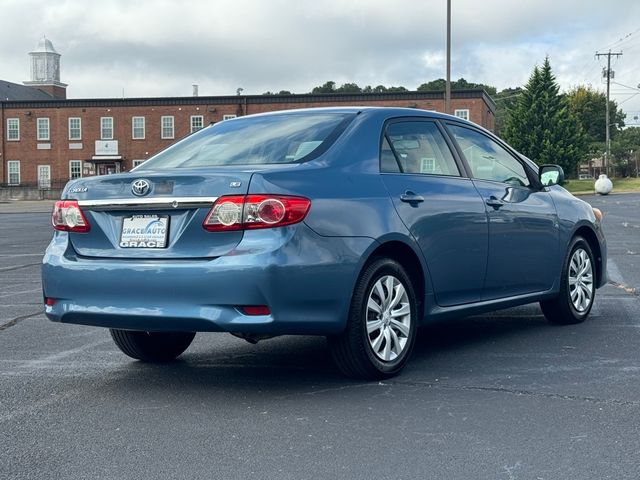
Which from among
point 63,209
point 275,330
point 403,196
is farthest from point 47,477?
point 403,196

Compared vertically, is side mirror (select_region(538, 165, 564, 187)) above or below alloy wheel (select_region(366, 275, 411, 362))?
above

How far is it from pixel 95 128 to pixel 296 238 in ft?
211

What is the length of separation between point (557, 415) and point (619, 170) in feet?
303

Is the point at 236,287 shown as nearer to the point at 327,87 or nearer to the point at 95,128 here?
the point at 95,128

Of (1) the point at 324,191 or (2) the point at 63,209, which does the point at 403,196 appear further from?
(2) the point at 63,209

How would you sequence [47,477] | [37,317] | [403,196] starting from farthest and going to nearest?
[37,317] → [403,196] → [47,477]

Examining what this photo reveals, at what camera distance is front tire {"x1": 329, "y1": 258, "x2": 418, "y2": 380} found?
5441 mm

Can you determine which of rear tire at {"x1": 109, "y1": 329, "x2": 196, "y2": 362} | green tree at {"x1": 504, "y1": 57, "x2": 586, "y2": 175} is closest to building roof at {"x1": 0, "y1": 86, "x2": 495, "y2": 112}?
green tree at {"x1": 504, "y1": 57, "x2": 586, "y2": 175}

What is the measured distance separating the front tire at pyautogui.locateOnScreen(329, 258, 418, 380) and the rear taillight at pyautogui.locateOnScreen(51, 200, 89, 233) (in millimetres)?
1628

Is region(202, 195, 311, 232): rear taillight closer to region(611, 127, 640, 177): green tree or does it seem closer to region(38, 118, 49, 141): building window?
region(38, 118, 49, 141): building window

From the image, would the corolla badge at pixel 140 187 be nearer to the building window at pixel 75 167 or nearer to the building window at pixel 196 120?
the building window at pixel 196 120

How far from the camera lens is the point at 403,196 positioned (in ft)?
19.3

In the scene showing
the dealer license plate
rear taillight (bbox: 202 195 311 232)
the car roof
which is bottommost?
the dealer license plate

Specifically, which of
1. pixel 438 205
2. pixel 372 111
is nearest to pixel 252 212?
pixel 372 111
